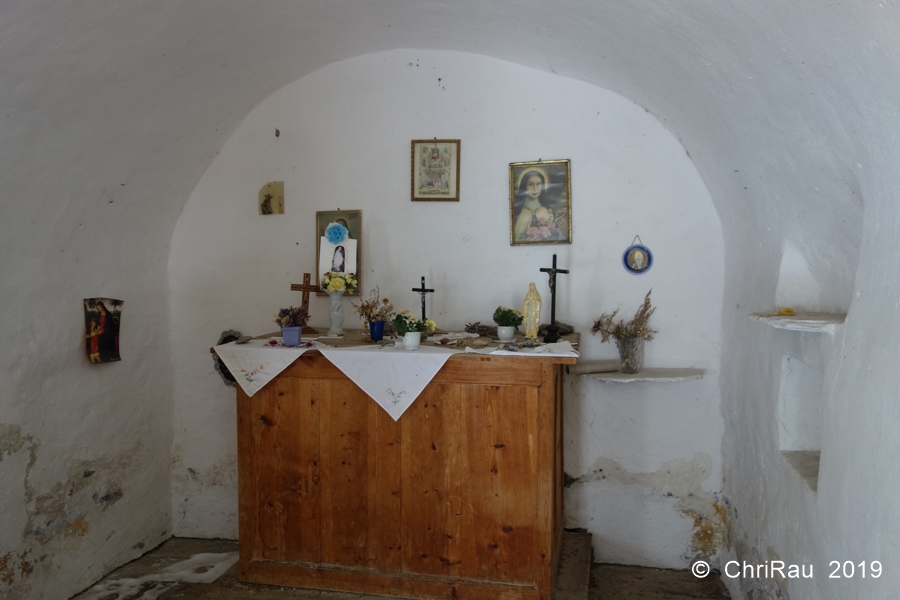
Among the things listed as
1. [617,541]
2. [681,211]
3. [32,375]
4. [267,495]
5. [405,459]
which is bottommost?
[617,541]

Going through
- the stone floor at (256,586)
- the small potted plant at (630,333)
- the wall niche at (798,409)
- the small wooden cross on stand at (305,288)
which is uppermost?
the small wooden cross on stand at (305,288)

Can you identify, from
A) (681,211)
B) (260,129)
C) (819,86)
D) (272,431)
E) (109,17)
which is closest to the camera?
(819,86)

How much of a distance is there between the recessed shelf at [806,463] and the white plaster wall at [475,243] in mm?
919

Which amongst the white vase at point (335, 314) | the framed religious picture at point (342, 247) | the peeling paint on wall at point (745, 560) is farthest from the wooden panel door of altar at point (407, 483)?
the peeling paint on wall at point (745, 560)

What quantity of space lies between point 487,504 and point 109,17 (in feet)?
9.06

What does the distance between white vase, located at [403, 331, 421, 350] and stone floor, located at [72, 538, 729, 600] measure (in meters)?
1.30

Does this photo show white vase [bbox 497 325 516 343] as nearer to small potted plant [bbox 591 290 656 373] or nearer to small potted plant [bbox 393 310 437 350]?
small potted plant [bbox 393 310 437 350]

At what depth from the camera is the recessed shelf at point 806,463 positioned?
2.40 meters

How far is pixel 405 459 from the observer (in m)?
3.10

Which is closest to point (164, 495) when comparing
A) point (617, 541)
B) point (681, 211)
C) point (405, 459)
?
point (405, 459)

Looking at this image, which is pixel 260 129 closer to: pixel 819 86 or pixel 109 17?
pixel 109 17

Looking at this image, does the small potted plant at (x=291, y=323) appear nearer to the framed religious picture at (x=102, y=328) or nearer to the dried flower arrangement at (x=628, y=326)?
the framed religious picture at (x=102, y=328)

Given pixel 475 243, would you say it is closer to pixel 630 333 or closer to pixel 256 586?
pixel 630 333

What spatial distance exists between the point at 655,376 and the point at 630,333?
11.1 inches
